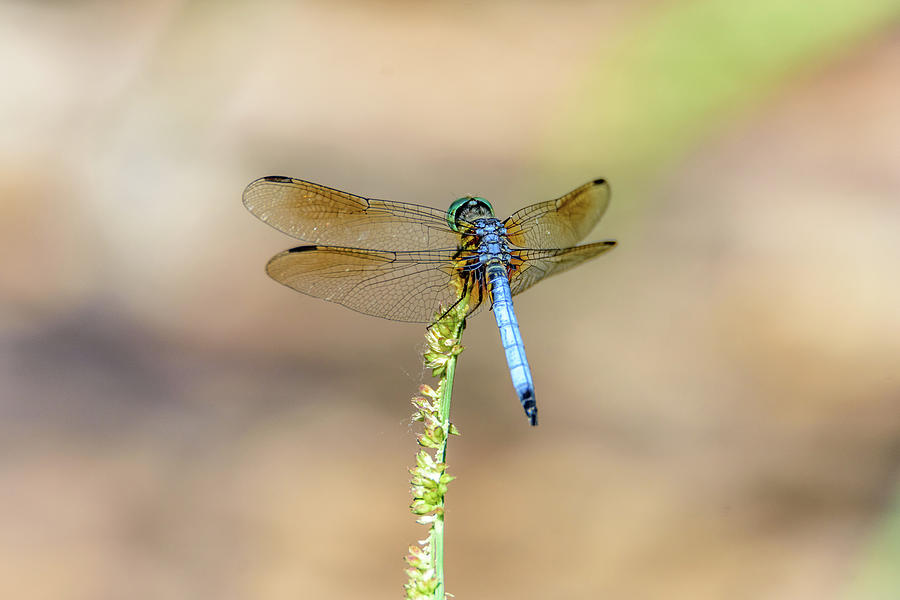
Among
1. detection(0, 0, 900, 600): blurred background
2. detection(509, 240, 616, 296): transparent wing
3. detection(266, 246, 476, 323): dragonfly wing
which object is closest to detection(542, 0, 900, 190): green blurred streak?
detection(0, 0, 900, 600): blurred background

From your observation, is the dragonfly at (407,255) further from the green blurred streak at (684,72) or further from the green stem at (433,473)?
the green blurred streak at (684,72)

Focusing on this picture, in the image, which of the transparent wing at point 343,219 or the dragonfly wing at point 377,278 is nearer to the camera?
the dragonfly wing at point 377,278

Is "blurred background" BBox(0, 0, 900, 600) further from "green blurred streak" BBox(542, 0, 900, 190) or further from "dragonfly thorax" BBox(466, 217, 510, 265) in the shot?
"dragonfly thorax" BBox(466, 217, 510, 265)

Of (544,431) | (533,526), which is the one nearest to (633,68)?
(544,431)

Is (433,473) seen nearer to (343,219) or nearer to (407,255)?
(407,255)

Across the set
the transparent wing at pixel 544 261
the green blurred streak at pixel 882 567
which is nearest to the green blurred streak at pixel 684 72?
the green blurred streak at pixel 882 567

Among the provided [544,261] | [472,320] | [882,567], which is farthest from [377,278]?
[882,567]

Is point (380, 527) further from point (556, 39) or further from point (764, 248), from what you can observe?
point (556, 39)

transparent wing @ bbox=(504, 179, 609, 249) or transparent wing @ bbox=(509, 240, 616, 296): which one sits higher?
transparent wing @ bbox=(504, 179, 609, 249)
